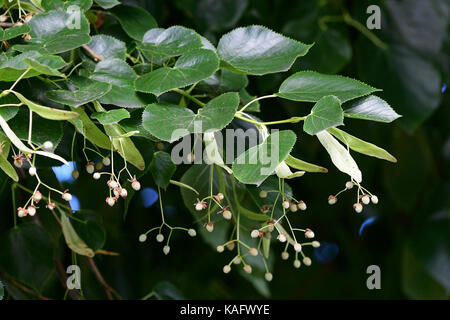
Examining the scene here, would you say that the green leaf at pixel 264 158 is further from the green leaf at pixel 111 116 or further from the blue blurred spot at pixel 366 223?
the blue blurred spot at pixel 366 223

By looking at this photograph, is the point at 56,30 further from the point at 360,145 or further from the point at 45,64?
the point at 360,145

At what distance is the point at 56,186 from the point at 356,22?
58 centimetres

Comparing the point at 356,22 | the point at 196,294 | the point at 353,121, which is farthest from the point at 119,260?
the point at 356,22

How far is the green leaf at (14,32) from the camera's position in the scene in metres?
0.45

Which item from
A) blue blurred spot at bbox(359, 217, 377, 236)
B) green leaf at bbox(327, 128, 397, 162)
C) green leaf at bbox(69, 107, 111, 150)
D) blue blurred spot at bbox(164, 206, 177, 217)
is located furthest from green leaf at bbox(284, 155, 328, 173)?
blue blurred spot at bbox(359, 217, 377, 236)

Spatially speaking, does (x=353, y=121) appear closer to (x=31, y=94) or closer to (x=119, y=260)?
(x=119, y=260)

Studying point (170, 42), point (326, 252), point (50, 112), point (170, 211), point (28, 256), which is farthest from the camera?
point (326, 252)

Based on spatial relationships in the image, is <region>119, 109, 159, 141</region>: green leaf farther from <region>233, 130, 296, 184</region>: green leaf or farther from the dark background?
the dark background

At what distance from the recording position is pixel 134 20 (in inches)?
23.6

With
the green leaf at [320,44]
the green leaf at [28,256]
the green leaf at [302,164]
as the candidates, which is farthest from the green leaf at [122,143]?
the green leaf at [320,44]

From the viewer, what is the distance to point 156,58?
0.52m

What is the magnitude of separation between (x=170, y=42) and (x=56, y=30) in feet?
0.30

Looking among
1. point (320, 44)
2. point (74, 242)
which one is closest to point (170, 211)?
point (320, 44)

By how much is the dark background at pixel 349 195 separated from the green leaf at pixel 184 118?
285 millimetres
